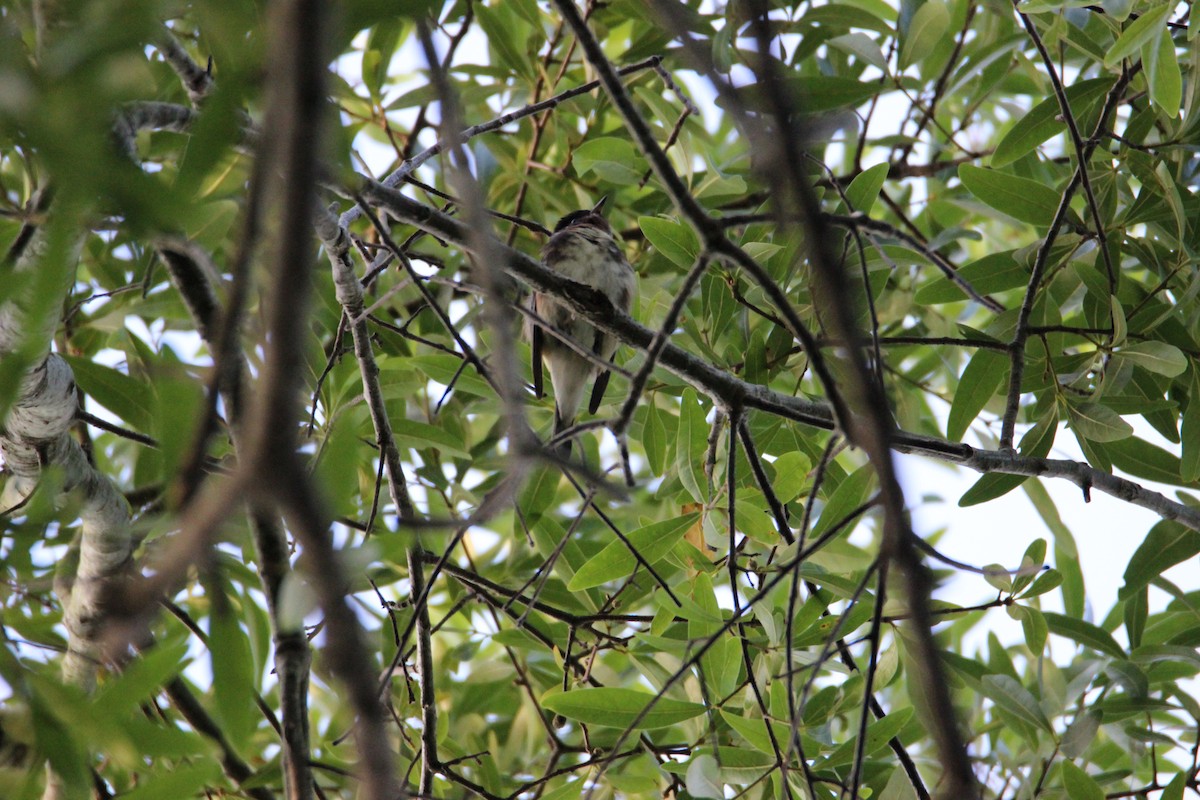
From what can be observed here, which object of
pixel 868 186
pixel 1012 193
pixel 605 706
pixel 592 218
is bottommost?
pixel 605 706

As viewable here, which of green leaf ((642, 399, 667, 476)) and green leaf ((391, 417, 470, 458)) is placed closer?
green leaf ((642, 399, 667, 476))

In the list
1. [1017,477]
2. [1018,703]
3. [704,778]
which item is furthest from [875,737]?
[1017,477]

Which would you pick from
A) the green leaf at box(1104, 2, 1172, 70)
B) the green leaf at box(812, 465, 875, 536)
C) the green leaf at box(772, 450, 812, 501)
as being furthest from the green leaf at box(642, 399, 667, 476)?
the green leaf at box(1104, 2, 1172, 70)

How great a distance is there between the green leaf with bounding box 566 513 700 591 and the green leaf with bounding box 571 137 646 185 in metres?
1.25

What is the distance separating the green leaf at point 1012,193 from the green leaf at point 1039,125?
26 centimetres

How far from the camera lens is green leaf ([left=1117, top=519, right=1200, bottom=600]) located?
2.88m

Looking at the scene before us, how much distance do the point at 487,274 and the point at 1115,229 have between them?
247cm

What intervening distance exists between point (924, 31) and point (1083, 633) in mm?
2017

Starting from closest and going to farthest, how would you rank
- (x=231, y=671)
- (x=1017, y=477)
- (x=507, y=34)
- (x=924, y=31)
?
(x=231, y=671) < (x=1017, y=477) < (x=924, y=31) < (x=507, y=34)

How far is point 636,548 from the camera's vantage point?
96.4 inches

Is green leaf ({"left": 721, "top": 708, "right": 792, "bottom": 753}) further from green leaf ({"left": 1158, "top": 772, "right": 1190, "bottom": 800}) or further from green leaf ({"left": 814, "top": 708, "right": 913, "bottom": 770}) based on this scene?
green leaf ({"left": 1158, "top": 772, "right": 1190, "bottom": 800})

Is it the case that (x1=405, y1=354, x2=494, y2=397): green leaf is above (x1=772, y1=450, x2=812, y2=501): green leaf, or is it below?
above

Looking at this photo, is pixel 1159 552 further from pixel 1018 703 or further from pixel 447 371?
pixel 447 371

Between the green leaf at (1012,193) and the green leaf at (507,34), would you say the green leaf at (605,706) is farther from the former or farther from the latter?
the green leaf at (507,34)
